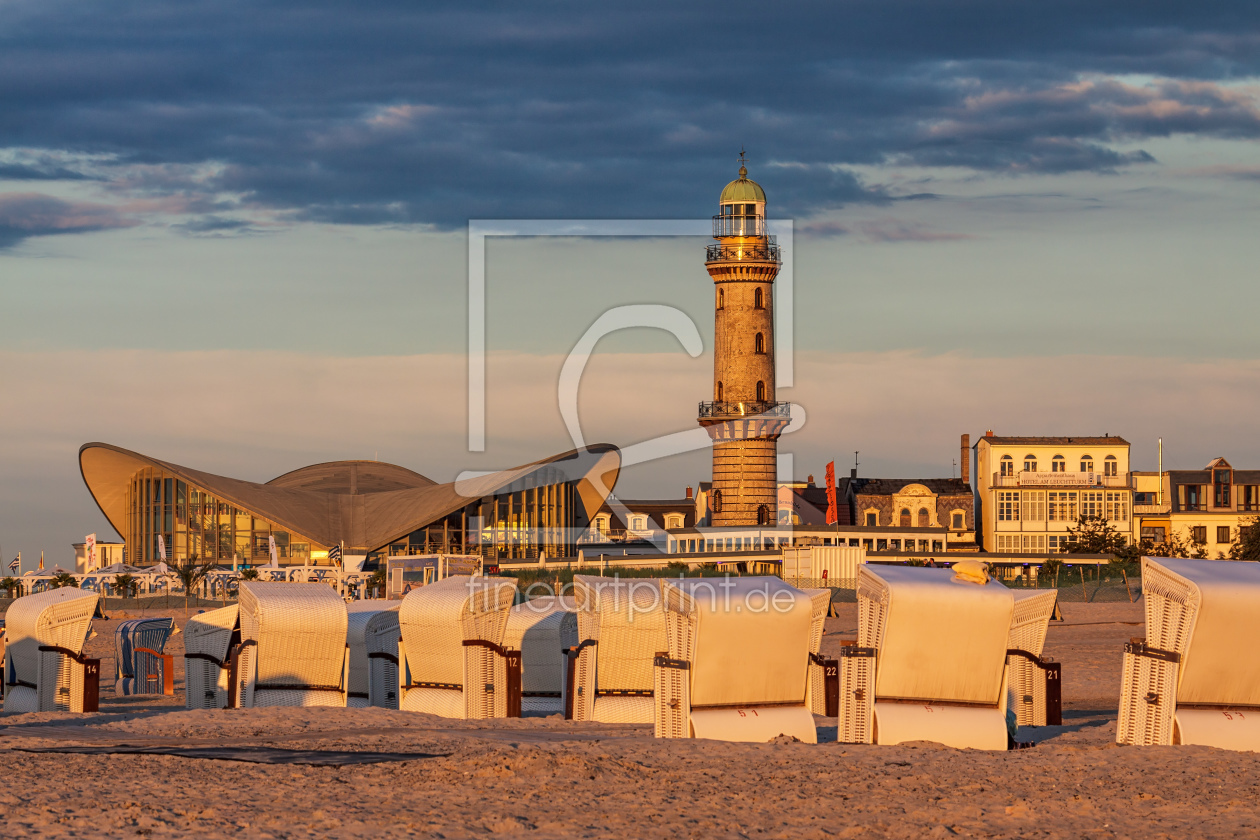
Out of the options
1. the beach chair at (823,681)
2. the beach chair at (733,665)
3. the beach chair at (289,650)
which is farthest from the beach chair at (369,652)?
the beach chair at (733,665)

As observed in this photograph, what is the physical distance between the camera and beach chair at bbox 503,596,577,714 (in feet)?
78.4

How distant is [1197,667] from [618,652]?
8104 millimetres

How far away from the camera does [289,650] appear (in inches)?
885

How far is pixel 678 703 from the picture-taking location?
16.4 meters

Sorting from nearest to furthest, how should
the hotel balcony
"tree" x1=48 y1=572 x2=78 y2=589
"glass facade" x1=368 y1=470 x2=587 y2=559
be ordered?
"tree" x1=48 y1=572 x2=78 y2=589 < the hotel balcony < "glass facade" x1=368 y1=470 x2=587 y2=559

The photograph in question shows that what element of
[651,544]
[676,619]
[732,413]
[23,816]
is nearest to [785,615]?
[676,619]

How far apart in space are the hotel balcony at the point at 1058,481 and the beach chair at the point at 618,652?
58.2 meters

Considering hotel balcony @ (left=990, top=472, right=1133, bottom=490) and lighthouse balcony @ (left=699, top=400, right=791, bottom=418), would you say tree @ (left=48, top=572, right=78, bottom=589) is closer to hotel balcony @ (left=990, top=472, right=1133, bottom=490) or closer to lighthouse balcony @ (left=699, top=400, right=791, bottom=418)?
lighthouse balcony @ (left=699, top=400, right=791, bottom=418)

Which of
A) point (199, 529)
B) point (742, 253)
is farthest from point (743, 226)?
point (199, 529)

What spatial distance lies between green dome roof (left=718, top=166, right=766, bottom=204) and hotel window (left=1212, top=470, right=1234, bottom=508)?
90.9 ft

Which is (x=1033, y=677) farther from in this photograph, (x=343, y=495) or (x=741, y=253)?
(x=343, y=495)

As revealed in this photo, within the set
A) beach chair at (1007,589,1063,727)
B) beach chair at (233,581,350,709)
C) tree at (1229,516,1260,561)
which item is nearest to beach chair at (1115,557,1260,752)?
beach chair at (1007,589,1063,727)

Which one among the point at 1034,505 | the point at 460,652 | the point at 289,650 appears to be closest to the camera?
the point at 460,652

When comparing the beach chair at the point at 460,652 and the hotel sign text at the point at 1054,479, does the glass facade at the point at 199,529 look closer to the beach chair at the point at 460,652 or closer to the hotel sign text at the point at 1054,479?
the hotel sign text at the point at 1054,479
